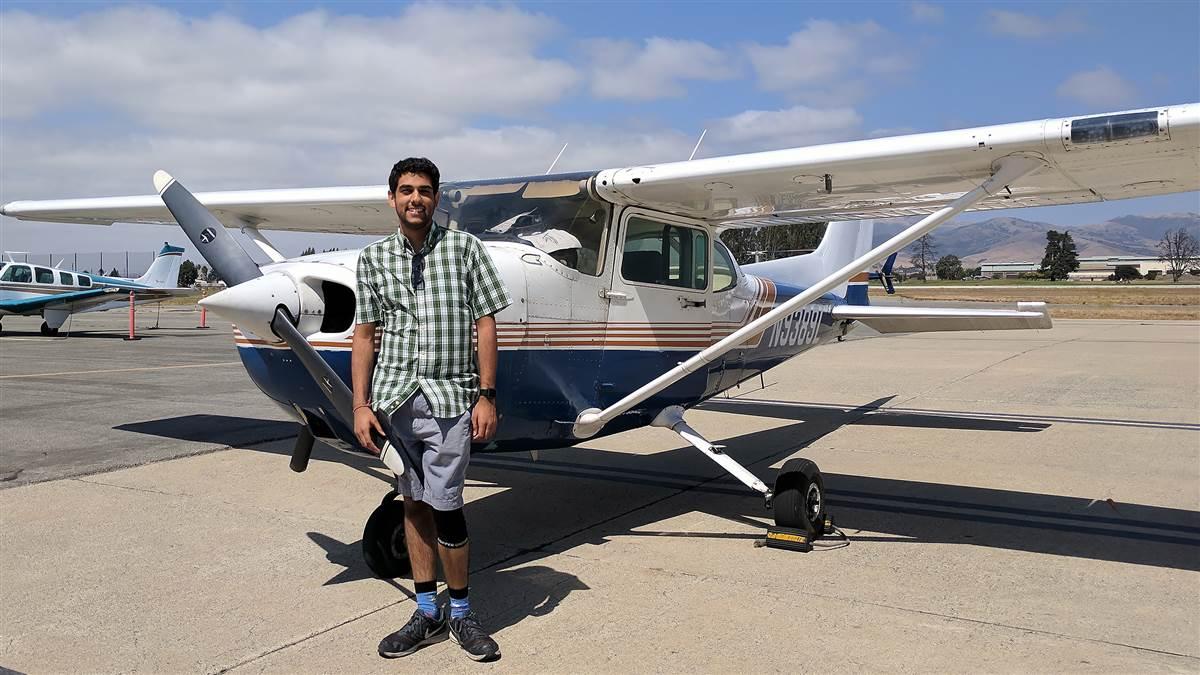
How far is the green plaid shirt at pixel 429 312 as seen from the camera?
12.0ft

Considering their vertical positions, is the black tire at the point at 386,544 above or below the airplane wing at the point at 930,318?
below

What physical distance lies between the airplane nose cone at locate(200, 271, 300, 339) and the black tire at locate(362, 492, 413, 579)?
1300 mm

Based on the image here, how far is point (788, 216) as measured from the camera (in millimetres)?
6938

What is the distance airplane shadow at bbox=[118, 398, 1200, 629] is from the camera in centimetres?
505

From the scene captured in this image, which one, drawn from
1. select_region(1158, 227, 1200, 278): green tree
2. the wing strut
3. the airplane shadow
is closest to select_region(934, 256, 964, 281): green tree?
select_region(1158, 227, 1200, 278): green tree

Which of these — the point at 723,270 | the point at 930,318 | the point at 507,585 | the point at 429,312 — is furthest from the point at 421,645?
the point at 930,318

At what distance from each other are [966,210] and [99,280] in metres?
30.5

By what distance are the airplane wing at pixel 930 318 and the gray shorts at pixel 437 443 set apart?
5586 mm

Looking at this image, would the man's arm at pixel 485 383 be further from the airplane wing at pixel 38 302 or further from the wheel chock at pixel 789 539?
the airplane wing at pixel 38 302

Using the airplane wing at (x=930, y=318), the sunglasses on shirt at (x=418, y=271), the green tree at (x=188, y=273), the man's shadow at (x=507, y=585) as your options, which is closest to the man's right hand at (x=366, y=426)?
the sunglasses on shirt at (x=418, y=271)

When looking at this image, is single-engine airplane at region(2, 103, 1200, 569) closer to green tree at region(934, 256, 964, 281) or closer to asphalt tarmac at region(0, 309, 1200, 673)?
asphalt tarmac at region(0, 309, 1200, 673)

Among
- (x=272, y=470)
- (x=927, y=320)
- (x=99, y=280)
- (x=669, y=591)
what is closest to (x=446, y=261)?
(x=669, y=591)

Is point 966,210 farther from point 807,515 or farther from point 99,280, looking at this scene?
point 99,280

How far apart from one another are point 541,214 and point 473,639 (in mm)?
2581
